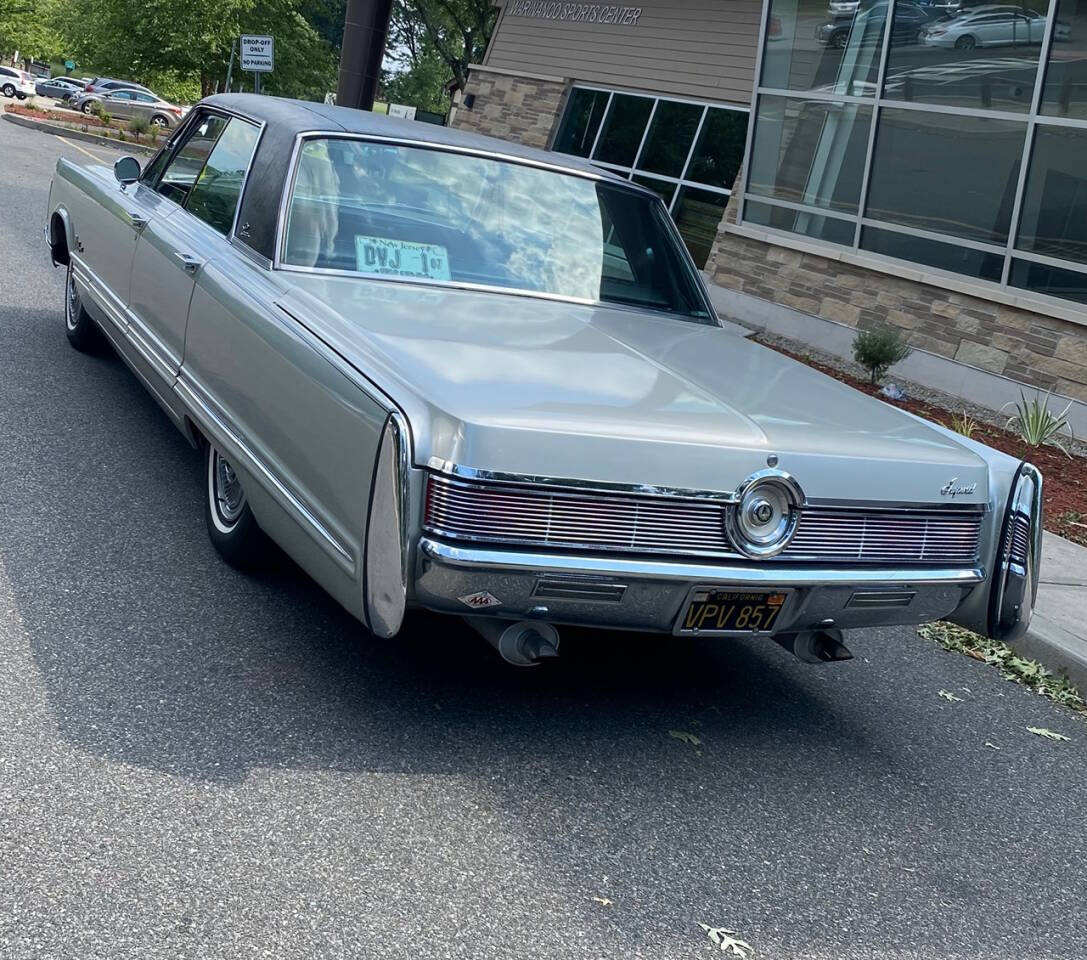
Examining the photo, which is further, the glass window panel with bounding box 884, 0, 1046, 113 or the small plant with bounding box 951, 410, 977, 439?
the glass window panel with bounding box 884, 0, 1046, 113

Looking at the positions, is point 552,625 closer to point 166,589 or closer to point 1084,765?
point 166,589

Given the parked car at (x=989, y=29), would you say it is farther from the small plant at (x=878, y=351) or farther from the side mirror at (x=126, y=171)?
the side mirror at (x=126, y=171)

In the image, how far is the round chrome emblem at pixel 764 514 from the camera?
12.2 ft

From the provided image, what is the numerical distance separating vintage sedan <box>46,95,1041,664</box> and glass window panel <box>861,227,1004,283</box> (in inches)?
314

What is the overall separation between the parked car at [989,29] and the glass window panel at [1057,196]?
2.99 feet

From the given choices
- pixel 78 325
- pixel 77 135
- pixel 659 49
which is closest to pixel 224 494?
pixel 78 325

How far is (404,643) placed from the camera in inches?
182

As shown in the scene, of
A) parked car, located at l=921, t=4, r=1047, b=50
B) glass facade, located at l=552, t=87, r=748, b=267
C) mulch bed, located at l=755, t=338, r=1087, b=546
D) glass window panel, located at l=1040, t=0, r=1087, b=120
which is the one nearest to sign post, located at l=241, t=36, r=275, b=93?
glass facade, located at l=552, t=87, r=748, b=267

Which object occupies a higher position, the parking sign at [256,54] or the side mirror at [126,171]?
the parking sign at [256,54]

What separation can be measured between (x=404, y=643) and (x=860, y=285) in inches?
427

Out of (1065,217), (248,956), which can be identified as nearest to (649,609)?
(248,956)

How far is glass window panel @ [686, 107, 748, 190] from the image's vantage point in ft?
62.3

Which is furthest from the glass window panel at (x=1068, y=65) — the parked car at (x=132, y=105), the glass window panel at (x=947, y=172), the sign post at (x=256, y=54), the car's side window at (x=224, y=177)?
the parked car at (x=132, y=105)

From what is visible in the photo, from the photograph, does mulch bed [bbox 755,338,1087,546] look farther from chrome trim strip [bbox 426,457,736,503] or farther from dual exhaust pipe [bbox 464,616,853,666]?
dual exhaust pipe [bbox 464,616,853,666]
